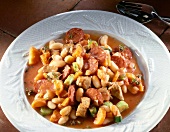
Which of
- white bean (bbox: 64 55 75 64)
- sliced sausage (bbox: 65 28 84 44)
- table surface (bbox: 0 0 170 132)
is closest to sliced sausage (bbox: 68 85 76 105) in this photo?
white bean (bbox: 64 55 75 64)

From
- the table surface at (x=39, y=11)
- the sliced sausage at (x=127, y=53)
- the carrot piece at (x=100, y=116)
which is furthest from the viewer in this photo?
the table surface at (x=39, y=11)

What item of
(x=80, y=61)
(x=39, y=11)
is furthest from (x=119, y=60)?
(x=39, y=11)

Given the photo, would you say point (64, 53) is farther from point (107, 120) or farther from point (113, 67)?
point (107, 120)

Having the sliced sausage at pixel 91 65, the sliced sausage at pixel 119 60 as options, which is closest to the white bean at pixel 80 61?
the sliced sausage at pixel 91 65

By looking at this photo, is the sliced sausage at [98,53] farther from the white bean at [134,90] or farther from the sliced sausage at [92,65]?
the white bean at [134,90]

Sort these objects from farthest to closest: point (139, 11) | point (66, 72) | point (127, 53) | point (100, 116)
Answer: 1. point (139, 11)
2. point (127, 53)
3. point (66, 72)
4. point (100, 116)

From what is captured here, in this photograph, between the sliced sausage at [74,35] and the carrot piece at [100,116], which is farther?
the sliced sausage at [74,35]
